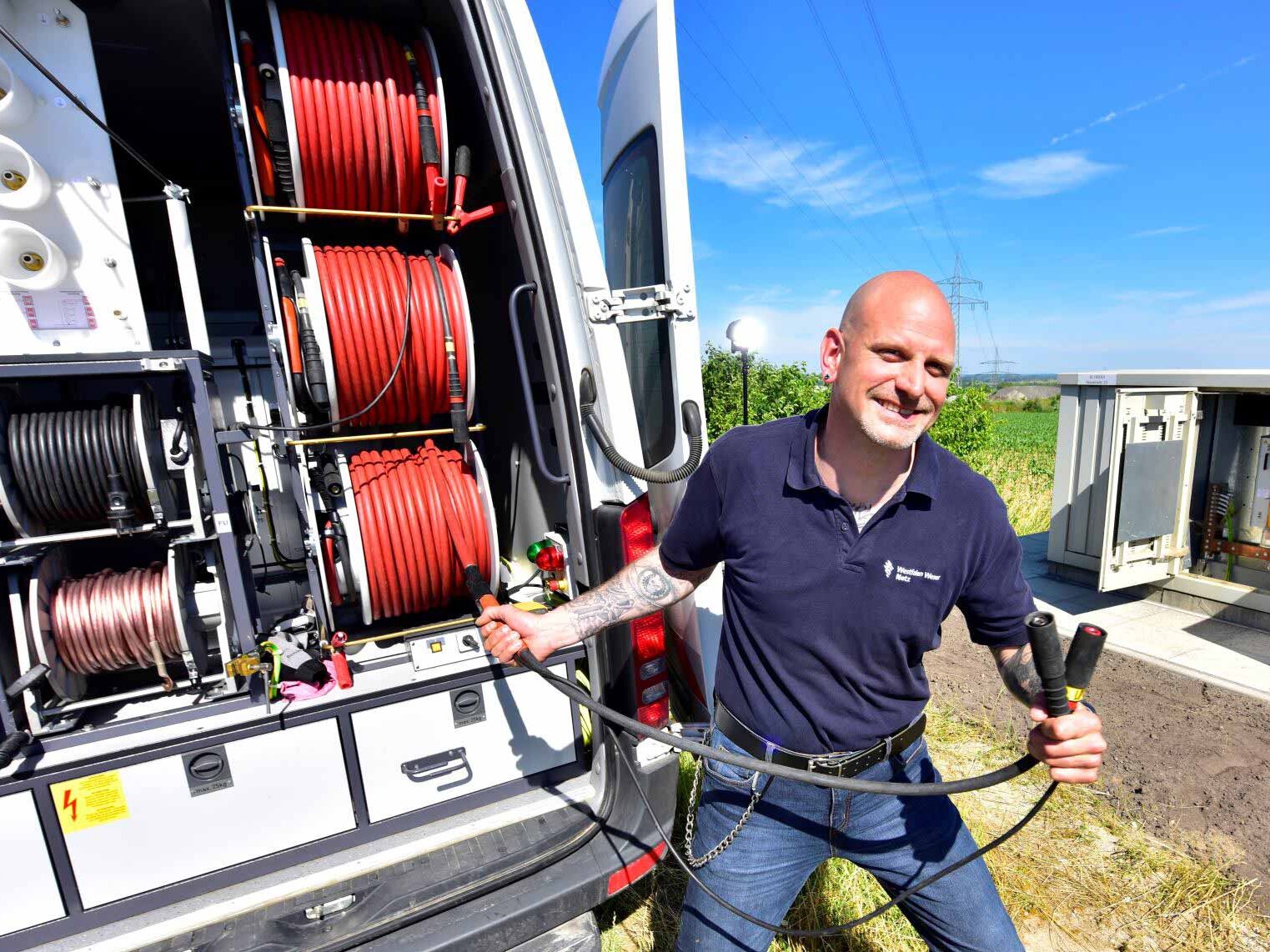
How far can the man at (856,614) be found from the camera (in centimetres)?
158

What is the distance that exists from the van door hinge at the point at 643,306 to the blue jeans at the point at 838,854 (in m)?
1.45

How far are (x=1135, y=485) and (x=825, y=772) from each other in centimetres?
515

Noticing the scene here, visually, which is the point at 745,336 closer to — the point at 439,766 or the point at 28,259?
the point at 439,766

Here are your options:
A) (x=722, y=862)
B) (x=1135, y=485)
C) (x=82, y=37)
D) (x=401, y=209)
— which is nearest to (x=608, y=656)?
(x=722, y=862)

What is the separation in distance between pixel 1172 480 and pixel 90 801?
7.16 metres

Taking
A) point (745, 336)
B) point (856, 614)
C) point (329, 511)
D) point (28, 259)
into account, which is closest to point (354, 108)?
point (28, 259)

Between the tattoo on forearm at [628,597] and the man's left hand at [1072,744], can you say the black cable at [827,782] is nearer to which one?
the man's left hand at [1072,744]

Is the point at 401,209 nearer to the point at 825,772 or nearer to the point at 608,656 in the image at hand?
the point at 608,656

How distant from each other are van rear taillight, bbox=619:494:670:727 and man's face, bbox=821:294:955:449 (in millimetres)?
857

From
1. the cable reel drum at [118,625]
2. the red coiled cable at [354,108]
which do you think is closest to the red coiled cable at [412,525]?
the cable reel drum at [118,625]

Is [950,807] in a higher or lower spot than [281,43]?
lower

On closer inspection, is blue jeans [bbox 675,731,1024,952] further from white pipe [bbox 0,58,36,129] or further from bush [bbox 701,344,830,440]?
bush [bbox 701,344,830,440]

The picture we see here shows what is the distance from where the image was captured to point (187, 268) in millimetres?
2355

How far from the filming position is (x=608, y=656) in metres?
2.28
